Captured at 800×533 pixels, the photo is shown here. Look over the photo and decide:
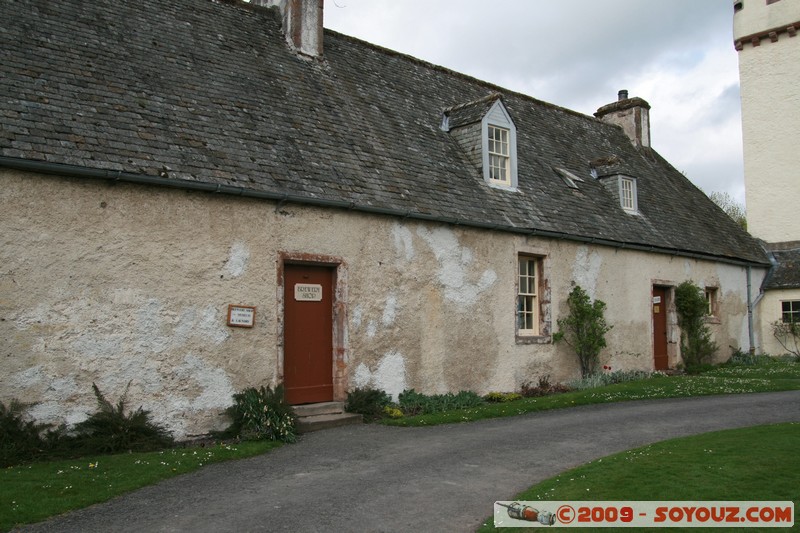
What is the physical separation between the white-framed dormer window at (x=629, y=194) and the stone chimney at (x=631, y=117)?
214 inches

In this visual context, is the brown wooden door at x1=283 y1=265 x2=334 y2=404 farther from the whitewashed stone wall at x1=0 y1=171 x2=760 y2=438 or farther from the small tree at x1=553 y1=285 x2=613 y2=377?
the small tree at x1=553 y1=285 x2=613 y2=377

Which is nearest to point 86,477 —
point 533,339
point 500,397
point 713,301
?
point 500,397

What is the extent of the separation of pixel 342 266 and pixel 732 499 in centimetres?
710

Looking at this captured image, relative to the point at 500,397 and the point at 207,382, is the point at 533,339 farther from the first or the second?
the point at 207,382

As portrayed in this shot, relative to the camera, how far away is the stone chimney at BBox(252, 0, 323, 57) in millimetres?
14820

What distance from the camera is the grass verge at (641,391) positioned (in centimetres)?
1121

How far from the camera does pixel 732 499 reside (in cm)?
574

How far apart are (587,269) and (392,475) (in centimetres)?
981

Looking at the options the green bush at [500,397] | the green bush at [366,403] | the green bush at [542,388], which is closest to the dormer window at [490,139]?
the green bush at [542,388]

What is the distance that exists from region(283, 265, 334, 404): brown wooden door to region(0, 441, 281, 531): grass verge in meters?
2.13

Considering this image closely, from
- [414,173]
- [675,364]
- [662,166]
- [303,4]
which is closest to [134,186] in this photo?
[414,173]

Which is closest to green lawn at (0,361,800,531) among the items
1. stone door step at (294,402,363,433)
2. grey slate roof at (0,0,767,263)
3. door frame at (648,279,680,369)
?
stone door step at (294,402,363,433)

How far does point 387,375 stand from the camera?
11875 mm

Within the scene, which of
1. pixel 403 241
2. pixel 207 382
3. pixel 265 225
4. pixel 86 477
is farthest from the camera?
→ pixel 403 241
